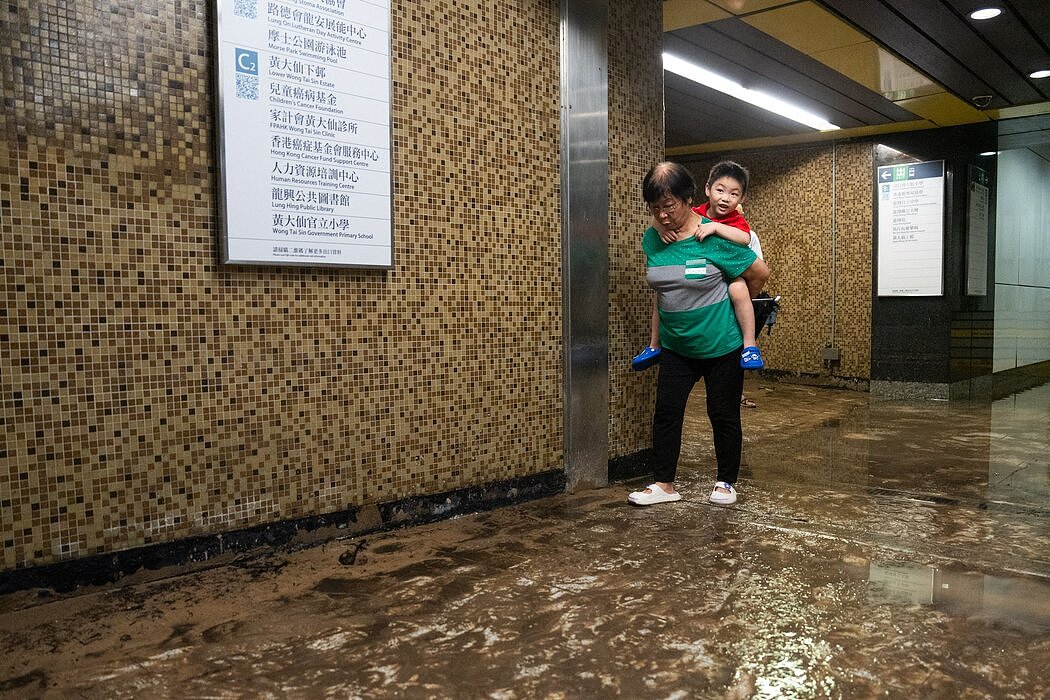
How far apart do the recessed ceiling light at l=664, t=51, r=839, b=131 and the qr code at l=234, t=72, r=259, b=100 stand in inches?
156

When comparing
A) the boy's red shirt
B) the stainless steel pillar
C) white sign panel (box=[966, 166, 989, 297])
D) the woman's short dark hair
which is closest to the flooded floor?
the stainless steel pillar

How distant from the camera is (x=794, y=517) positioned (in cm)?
320

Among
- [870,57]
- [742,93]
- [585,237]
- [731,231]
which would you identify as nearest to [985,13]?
[870,57]

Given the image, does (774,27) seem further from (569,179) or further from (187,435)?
(187,435)

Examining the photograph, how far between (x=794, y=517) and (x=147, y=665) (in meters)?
2.49

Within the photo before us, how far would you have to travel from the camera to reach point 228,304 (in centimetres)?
257

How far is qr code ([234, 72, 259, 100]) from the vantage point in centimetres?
254

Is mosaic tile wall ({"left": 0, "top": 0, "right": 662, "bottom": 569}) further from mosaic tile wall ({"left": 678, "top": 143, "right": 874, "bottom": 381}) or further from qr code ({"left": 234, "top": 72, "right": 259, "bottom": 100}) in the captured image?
mosaic tile wall ({"left": 678, "top": 143, "right": 874, "bottom": 381})

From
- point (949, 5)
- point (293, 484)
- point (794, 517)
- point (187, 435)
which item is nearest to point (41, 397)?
point (187, 435)

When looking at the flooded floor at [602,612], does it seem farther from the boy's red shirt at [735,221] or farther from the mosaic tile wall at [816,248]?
the mosaic tile wall at [816,248]

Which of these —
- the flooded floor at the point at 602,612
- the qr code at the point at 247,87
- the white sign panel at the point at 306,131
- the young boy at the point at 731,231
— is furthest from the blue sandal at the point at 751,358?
the qr code at the point at 247,87

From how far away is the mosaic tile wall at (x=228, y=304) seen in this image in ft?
7.22

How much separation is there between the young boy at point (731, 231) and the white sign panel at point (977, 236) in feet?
18.0

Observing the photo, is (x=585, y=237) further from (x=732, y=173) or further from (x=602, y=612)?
(x=602, y=612)
